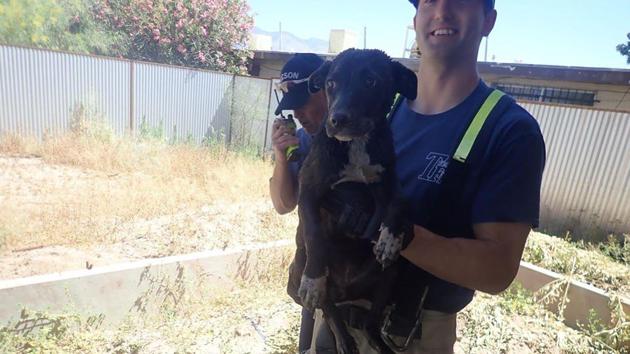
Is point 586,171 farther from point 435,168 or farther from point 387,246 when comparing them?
point 387,246

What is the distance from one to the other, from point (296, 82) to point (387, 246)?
144cm

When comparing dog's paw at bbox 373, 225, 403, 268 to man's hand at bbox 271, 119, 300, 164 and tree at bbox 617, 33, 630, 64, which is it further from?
tree at bbox 617, 33, 630, 64

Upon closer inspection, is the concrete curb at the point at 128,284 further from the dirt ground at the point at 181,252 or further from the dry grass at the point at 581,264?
the dry grass at the point at 581,264

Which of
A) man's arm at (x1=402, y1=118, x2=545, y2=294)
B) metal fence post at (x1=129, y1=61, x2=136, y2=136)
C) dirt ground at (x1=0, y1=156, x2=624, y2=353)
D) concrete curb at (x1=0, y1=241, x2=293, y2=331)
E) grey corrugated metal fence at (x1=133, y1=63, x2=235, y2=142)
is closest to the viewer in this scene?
man's arm at (x1=402, y1=118, x2=545, y2=294)

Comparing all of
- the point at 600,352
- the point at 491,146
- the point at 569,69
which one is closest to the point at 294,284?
the point at 491,146

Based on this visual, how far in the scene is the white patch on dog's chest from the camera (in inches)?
65.4

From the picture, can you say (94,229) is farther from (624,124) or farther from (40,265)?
(624,124)

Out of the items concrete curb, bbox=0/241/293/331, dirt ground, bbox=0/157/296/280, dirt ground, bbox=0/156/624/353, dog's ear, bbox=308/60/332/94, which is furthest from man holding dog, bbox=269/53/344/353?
dirt ground, bbox=0/157/296/280

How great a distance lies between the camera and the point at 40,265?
183 inches

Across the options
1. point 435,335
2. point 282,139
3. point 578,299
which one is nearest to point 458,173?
point 435,335

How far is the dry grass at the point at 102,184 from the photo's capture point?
5559 mm

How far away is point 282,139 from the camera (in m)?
2.34

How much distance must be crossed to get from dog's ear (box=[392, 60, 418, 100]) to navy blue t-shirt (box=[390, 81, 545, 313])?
116 mm

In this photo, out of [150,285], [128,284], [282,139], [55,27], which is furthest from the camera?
[55,27]
